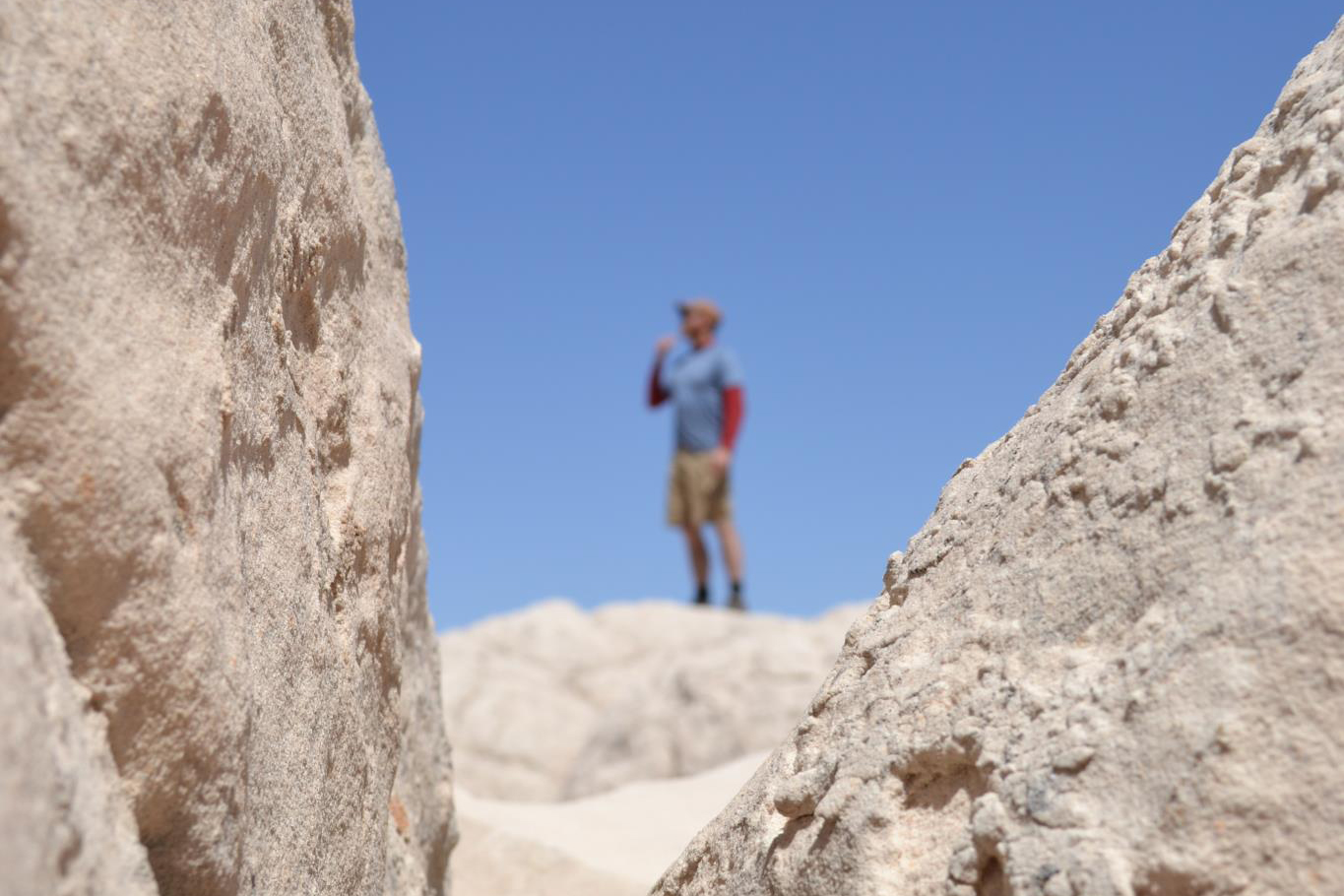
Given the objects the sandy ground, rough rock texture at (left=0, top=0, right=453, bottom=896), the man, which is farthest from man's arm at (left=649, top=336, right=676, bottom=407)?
rough rock texture at (left=0, top=0, right=453, bottom=896)

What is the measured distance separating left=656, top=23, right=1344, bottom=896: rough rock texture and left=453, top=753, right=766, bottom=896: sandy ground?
97.1 inches

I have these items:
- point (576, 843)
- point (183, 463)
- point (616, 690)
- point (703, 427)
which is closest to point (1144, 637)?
point (183, 463)

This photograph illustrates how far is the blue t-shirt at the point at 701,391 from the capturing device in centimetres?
1016

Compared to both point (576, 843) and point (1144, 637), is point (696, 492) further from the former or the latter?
point (1144, 637)

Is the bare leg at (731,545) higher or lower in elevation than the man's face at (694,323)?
lower

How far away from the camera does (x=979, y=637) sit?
69.1 inches

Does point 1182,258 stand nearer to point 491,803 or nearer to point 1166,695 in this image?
point 1166,695

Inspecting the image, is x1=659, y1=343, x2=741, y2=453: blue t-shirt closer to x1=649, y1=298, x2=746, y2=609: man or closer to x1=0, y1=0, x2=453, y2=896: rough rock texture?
x1=649, y1=298, x2=746, y2=609: man

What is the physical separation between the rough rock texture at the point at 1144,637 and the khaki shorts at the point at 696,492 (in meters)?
8.11

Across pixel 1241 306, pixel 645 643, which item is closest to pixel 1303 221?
pixel 1241 306

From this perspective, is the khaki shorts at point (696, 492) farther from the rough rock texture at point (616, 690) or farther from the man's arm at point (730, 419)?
the rough rock texture at point (616, 690)

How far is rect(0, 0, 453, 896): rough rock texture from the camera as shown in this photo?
1282mm

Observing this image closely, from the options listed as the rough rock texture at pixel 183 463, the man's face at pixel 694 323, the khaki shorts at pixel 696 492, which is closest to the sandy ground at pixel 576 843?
the rough rock texture at pixel 183 463

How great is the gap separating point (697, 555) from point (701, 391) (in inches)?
49.6
